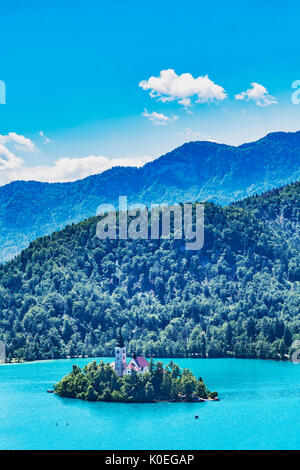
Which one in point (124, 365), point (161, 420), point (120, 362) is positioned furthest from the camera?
point (124, 365)

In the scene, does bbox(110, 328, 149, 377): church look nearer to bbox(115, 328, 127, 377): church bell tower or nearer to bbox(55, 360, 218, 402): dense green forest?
bbox(115, 328, 127, 377): church bell tower

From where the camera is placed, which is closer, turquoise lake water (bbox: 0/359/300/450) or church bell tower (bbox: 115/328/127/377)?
turquoise lake water (bbox: 0/359/300/450)

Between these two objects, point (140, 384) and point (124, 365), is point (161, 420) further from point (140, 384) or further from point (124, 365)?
point (124, 365)

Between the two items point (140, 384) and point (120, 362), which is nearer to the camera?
point (140, 384)

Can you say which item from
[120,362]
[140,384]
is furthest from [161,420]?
[120,362]

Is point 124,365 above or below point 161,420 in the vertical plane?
above

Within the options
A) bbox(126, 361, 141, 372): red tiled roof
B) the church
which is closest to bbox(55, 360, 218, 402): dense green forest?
bbox(126, 361, 141, 372): red tiled roof
